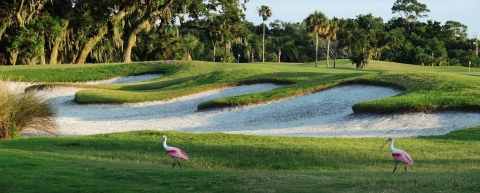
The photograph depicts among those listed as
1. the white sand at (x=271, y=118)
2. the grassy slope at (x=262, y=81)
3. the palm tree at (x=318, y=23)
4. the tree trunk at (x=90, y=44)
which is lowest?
the white sand at (x=271, y=118)

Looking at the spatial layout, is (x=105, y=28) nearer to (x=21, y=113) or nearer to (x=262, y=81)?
(x=262, y=81)

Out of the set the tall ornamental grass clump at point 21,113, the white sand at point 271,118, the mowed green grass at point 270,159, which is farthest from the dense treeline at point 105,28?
the tall ornamental grass clump at point 21,113

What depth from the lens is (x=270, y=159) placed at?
1669 cm

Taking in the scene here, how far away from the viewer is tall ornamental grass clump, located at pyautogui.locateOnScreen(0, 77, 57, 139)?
21.3 metres

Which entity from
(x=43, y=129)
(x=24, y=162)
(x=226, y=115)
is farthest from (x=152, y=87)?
(x=24, y=162)

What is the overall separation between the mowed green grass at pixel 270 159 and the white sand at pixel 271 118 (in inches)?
29.2

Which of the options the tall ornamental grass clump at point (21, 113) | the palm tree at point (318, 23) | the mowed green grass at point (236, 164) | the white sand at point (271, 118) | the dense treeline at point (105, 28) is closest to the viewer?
the mowed green grass at point (236, 164)

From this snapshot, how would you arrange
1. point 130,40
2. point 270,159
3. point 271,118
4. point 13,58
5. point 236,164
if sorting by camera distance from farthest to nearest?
1. point 130,40
2. point 13,58
3. point 271,118
4. point 270,159
5. point 236,164

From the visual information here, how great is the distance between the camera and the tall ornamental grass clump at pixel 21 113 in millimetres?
21344

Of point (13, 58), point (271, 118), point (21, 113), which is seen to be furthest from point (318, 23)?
point (21, 113)

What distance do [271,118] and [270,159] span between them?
486 inches

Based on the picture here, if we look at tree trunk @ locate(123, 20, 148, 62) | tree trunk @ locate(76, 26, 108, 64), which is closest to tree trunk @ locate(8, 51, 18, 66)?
tree trunk @ locate(76, 26, 108, 64)

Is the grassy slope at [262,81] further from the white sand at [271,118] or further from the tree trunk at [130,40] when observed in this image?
the tree trunk at [130,40]

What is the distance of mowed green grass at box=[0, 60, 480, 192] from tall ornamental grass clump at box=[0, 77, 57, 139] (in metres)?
1.42
